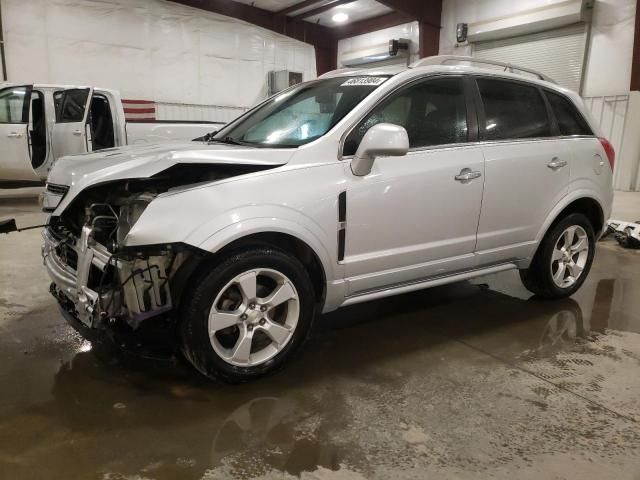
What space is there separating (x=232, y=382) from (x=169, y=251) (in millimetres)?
705

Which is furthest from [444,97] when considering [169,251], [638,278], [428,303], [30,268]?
[30,268]

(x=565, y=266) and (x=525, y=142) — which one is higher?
(x=525, y=142)

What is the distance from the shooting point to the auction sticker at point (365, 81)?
113 inches

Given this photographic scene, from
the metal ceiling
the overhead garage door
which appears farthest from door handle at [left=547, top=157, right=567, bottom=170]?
the metal ceiling

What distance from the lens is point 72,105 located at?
7.73m

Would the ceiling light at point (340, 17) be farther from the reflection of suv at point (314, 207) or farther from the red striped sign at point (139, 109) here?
the reflection of suv at point (314, 207)

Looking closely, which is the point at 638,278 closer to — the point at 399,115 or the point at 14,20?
the point at 399,115

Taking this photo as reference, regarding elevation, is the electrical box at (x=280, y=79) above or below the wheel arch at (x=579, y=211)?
above

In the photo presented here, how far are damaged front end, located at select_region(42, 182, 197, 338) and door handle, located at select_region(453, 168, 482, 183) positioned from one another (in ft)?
5.24

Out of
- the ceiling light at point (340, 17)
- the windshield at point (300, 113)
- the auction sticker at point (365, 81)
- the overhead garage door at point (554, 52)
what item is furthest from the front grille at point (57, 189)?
the ceiling light at point (340, 17)

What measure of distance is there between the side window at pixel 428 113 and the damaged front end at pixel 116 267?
1.22 metres

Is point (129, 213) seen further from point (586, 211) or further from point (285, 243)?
point (586, 211)

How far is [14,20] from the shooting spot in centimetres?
985

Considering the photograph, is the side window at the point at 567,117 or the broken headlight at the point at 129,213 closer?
the broken headlight at the point at 129,213
